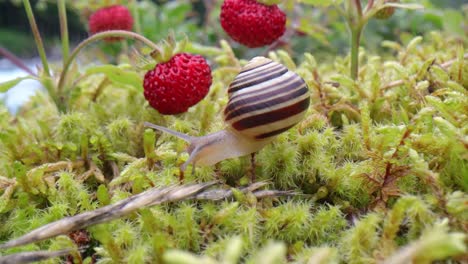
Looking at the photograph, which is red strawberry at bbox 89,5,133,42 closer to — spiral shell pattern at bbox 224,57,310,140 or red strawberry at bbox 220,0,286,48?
red strawberry at bbox 220,0,286,48

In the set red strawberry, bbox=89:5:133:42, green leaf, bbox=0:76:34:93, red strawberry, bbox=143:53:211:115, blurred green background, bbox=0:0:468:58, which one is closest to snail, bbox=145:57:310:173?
red strawberry, bbox=143:53:211:115

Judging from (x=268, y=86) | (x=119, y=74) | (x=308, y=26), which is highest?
(x=268, y=86)

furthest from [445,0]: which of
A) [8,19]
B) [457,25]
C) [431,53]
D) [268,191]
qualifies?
[8,19]

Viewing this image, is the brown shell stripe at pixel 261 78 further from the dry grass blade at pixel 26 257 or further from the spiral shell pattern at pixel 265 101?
the dry grass blade at pixel 26 257

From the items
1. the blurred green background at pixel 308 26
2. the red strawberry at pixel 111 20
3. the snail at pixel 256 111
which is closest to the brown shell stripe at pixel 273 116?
the snail at pixel 256 111

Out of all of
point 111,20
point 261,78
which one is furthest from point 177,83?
point 111,20

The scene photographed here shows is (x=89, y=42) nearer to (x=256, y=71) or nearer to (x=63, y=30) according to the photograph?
(x=63, y=30)
